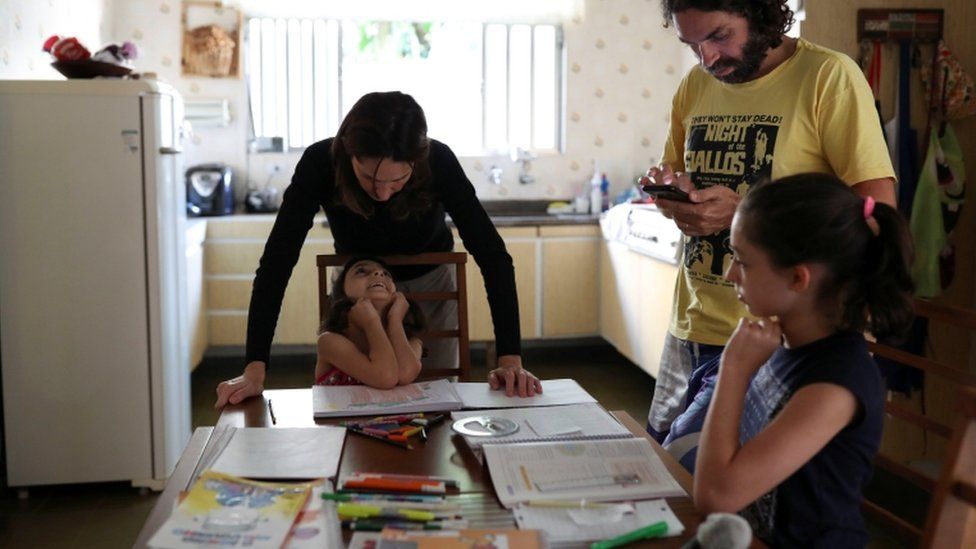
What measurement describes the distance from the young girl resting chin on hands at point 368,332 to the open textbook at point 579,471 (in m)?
0.48

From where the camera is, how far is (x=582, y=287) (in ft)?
16.2

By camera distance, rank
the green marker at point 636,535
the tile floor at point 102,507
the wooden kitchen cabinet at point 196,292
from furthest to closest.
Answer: the wooden kitchen cabinet at point 196,292, the tile floor at point 102,507, the green marker at point 636,535

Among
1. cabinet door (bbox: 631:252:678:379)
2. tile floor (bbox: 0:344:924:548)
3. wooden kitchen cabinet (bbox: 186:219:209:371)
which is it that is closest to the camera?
tile floor (bbox: 0:344:924:548)

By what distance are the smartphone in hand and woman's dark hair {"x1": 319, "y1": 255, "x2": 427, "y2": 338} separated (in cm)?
65

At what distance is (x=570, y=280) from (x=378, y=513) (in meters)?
3.82

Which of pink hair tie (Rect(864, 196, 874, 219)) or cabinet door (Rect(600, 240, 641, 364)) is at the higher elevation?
pink hair tie (Rect(864, 196, 874, 219))

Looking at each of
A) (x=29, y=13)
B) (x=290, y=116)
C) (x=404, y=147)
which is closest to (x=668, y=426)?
(x=404, y=147)

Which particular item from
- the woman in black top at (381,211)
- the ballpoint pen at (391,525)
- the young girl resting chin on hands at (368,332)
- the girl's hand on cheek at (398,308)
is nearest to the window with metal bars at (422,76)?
the woman in black top at (381,211)

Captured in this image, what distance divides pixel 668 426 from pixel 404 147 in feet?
2.54

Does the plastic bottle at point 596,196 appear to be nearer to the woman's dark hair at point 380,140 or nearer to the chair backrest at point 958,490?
the woman's dark hair at point 380,140

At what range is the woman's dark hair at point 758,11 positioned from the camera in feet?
5.42

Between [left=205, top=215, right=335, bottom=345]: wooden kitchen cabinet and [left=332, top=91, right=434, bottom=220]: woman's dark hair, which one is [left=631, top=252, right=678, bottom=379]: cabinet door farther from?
[left=332, top=91, right=434, bottom=220]: woman's dark hair

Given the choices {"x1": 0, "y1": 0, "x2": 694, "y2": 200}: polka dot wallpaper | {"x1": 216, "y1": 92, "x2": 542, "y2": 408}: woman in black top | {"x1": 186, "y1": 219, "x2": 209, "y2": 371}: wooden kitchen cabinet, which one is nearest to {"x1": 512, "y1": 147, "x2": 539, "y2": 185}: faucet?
{"x1": 0, "y1": 0, "x2": 694, "y2": 200}: polka dot wallpaper

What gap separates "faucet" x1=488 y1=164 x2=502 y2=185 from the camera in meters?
5.27
